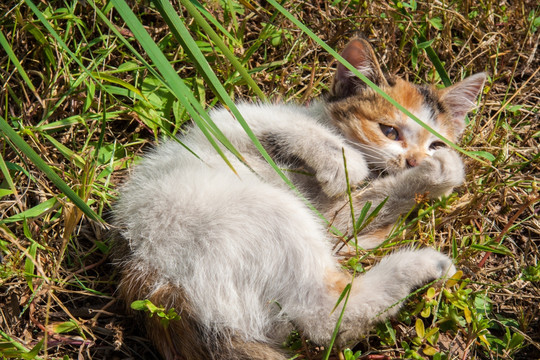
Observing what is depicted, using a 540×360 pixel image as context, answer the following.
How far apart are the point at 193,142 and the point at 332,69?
120cm

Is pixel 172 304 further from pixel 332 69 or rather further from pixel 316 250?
pixel 332 69

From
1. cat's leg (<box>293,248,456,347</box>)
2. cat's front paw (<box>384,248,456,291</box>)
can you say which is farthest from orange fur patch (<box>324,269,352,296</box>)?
cat's front paw (<box>384,248,456,291</box>)

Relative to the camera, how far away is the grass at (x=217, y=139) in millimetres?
2330

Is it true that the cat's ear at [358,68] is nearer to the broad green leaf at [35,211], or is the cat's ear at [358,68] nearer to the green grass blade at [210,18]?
the green grass blade at [210,18]

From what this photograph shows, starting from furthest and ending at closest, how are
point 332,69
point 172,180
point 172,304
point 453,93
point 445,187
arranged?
point 332,69 → point 453,93 → point 445,187 → point 172,180 → point 172,304

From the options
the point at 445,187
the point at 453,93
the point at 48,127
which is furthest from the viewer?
the point at 453,93

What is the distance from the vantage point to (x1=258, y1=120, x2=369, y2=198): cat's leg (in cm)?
244

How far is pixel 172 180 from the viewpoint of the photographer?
2371 millimetres

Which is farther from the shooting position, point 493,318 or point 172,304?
point 493,318

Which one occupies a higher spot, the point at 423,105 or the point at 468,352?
the point at 423,105

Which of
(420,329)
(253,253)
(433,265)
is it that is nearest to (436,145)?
(433,265)

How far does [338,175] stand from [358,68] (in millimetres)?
674

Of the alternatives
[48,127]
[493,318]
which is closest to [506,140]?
[493,318]

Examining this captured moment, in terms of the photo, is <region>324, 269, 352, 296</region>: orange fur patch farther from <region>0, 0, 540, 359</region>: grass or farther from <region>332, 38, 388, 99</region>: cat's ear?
<region>332, 38, 388, 99</region>: cat's ear
